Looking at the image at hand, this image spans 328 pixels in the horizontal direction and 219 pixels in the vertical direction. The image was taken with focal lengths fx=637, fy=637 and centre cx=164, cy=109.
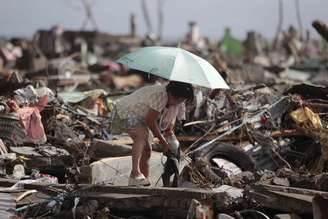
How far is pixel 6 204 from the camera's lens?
7.68 m

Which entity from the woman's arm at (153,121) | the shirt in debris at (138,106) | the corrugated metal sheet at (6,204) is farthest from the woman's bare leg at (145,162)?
the corrugated metal sheet at (6,204)

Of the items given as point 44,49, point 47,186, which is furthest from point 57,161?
point 44,49

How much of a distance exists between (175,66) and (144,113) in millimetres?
706

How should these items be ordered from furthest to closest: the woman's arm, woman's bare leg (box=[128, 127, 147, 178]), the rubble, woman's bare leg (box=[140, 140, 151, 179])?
woman's bare leg (box=[140, 140, 151, 179]), woman's bare leg (box=[128, 127, 147, 178]), the woman's arm, the rubble

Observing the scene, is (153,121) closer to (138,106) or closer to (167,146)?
(138,106)

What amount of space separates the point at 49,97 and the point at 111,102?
97.3 inches

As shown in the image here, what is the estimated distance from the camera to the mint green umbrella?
310 inches

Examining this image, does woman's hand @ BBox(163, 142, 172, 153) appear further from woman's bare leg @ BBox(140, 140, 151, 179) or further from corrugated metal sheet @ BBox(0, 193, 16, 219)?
corrugated metal sheet @ BBox(0, 193, 16, 219)

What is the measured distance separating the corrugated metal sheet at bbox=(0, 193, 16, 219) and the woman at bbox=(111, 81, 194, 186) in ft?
4.86

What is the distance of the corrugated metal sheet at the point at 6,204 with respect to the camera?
7.40 m

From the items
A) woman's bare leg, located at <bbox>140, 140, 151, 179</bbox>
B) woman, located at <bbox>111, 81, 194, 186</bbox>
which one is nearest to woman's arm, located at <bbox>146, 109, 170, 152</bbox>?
woman, located at <bbox>111, 81, 194, 186</bbox>

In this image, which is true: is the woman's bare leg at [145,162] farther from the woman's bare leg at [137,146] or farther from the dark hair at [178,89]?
the dark hair at [178,89]

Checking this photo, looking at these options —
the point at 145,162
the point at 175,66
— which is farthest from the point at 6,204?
the point at 175,66

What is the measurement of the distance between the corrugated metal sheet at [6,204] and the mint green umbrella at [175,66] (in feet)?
7.24
